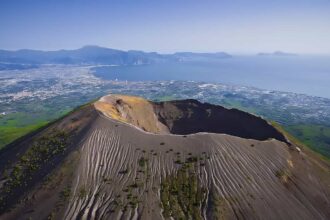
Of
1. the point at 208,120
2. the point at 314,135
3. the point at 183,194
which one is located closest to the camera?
the point at 183,194

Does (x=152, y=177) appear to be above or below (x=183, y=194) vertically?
above

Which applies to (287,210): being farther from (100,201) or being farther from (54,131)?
(54,131)

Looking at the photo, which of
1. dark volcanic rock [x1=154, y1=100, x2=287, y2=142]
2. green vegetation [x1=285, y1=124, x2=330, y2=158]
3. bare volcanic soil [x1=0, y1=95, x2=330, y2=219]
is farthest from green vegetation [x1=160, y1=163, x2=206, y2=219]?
green vegetation [x1=285, y1=124, x2=330, y2=158]

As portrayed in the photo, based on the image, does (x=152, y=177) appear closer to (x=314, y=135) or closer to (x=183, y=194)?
(x=183, y=194)

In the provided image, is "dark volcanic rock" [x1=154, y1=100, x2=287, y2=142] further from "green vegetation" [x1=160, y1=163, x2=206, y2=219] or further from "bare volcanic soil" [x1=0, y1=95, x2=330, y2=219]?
"green vegetation" [x1=160, y1=163, x2=206, y2=219]

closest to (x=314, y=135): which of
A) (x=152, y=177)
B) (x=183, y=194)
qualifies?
(x=152, y=177)

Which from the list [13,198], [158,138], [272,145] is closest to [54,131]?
[13,198]

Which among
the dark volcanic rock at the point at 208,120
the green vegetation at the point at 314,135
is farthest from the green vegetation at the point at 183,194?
the green vegetation at the point at 314,135
